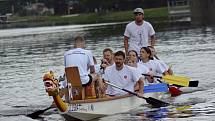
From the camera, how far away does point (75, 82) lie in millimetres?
14906

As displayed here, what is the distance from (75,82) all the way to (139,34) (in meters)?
5.10

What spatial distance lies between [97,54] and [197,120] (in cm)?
2117

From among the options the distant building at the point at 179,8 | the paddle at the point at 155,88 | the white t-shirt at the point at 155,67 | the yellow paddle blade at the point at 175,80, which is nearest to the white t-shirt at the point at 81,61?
the paddle at the point at 155,88

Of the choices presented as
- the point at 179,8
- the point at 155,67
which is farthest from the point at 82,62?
the point at 179,8

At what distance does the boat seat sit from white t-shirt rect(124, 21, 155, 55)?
4.88 m

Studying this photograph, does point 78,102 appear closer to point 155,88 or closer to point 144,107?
point 144,107

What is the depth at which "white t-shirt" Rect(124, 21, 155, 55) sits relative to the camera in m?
19.5

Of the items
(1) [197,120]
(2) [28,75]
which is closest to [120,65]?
(1) [197,120]

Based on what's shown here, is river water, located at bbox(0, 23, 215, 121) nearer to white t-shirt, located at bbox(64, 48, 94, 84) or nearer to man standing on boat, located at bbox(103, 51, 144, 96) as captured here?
man standing on boat, located at bbox(103, 51, 144, 96)

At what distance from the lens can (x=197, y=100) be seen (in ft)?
57.6

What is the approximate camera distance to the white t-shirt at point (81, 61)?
15.2m

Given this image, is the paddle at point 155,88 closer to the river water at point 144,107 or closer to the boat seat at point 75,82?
the river water at point 144,107

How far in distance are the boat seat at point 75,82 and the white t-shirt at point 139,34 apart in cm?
488

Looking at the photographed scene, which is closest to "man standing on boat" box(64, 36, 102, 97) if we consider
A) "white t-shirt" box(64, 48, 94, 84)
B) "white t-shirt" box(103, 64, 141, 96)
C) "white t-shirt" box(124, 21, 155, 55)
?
"white t-shirt" box(64, 48, 94, 84)
